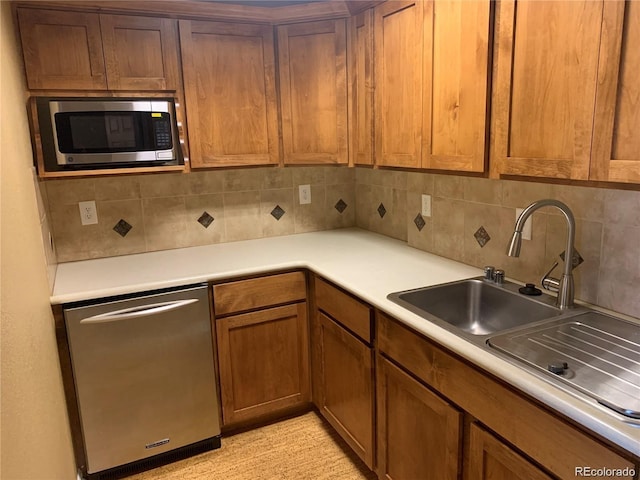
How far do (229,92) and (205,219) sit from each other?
78 centimetres

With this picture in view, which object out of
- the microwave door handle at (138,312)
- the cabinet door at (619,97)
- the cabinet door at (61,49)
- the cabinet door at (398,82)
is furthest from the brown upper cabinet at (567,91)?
the cabinet door at (61,49)

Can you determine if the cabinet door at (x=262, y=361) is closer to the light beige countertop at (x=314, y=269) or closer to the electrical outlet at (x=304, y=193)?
the light beige countertop at (x=314, y=269)

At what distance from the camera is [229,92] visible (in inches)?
94.0

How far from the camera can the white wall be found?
1053 millimetres

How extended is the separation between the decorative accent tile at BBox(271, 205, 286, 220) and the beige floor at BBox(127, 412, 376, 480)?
1.25 metres

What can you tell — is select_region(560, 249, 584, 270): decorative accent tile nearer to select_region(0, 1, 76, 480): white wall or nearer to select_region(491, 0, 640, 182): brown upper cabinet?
select_region(491, 0, 640, 182): brown upper cabinet

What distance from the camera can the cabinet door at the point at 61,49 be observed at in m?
1.99

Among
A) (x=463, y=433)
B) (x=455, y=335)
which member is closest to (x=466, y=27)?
(x=455, y=335)

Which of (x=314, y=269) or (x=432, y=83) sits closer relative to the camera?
(x=432, y=83)

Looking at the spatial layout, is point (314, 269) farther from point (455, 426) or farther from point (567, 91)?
point (567, 91)

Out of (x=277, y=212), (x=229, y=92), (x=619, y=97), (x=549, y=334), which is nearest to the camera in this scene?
(x=619, y=97)

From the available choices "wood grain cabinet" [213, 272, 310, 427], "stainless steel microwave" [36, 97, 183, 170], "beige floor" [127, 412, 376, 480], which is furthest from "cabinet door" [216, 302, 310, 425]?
"stainless steel microwave" [36, 97, 183, 170]

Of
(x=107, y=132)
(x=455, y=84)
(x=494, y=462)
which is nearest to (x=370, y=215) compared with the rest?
(x=455, y=84)

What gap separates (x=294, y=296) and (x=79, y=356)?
1.02m
